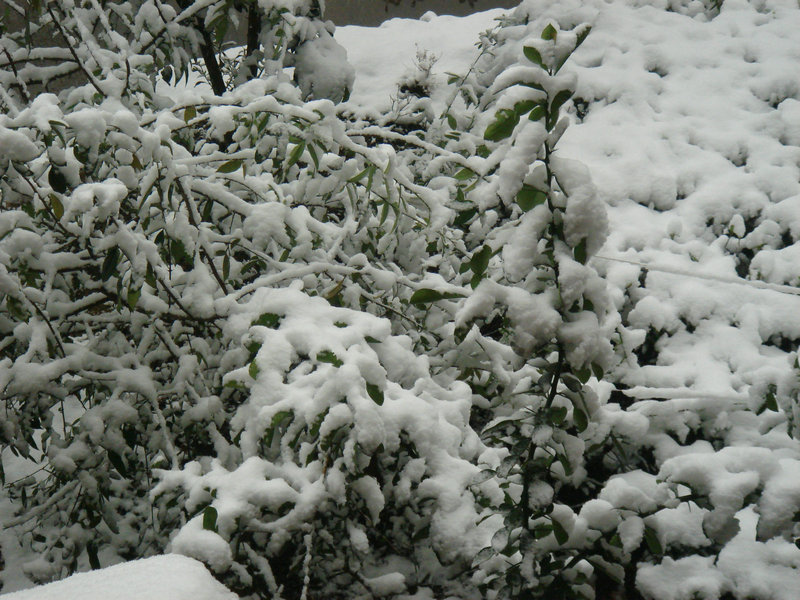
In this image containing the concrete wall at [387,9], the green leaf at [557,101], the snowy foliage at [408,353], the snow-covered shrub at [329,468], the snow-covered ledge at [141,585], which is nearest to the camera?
the snow-covered ledge at [141,585]

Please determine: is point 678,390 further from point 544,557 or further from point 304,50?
point 304,50

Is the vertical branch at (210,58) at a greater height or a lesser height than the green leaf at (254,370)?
greater

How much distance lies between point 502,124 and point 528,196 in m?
0.13

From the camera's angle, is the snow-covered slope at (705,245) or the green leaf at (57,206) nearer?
the snow-covered slope at (705,245)

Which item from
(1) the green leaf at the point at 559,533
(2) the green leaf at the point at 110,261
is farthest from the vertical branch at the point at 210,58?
(1) the green leaf at the point at 559,533

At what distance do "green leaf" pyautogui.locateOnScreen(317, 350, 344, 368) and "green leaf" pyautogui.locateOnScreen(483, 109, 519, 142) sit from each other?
0.57 m

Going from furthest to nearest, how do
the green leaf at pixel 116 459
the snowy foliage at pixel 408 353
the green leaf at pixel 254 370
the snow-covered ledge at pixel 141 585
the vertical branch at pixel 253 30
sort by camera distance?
the vertical branch at pixel 253 30
the green leaf at pixel 116 459
the green leaf at pixel 254 370
the snowy foliage at pixel 408 353
the snow-covered ledge at pixel 141 585

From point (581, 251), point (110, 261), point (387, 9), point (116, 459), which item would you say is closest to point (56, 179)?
point (110, 261)

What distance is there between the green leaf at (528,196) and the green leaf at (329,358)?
53 cm

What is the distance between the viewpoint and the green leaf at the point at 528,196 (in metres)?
1.04

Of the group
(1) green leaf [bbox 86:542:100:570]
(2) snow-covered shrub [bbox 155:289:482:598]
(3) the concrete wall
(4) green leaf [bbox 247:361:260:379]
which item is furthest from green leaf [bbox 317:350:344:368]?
(3) the concrete wall

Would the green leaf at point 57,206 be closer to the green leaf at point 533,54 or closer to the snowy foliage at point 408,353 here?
the snowy foliage at point 408,353

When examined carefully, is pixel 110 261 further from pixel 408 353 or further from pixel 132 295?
pixel 408 353

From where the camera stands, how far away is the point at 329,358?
135 cm
